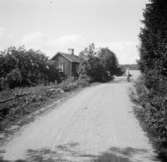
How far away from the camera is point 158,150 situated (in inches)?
192

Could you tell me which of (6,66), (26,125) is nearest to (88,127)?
(26,125)

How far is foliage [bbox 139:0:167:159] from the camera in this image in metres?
5.19

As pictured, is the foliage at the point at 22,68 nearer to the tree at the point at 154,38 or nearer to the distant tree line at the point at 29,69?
the distant tree line at the point at 29,69

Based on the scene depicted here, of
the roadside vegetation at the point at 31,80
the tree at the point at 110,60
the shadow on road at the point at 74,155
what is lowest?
the shadow on road at the point at 74,155

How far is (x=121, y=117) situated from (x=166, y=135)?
3.91 metres

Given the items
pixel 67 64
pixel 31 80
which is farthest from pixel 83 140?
pixel 67 64

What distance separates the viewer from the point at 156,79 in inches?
305

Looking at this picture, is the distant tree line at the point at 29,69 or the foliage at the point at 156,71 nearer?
the foliage at the point at 156,71

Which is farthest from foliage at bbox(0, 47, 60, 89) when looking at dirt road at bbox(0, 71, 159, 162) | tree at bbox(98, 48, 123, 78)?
tree at bbox(98, 48, 123, 78)

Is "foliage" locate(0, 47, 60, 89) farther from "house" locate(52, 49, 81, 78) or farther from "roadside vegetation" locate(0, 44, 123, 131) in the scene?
"house" locate(52, 49, 81, 78)

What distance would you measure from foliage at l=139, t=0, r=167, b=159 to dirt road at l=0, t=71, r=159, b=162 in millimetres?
645

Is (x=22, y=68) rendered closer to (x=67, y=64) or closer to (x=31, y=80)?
(x=31, y=80)

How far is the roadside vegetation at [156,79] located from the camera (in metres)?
5.12

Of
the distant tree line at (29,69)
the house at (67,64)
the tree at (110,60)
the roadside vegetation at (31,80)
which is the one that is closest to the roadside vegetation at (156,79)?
the roadside vegetation at (31,80)
